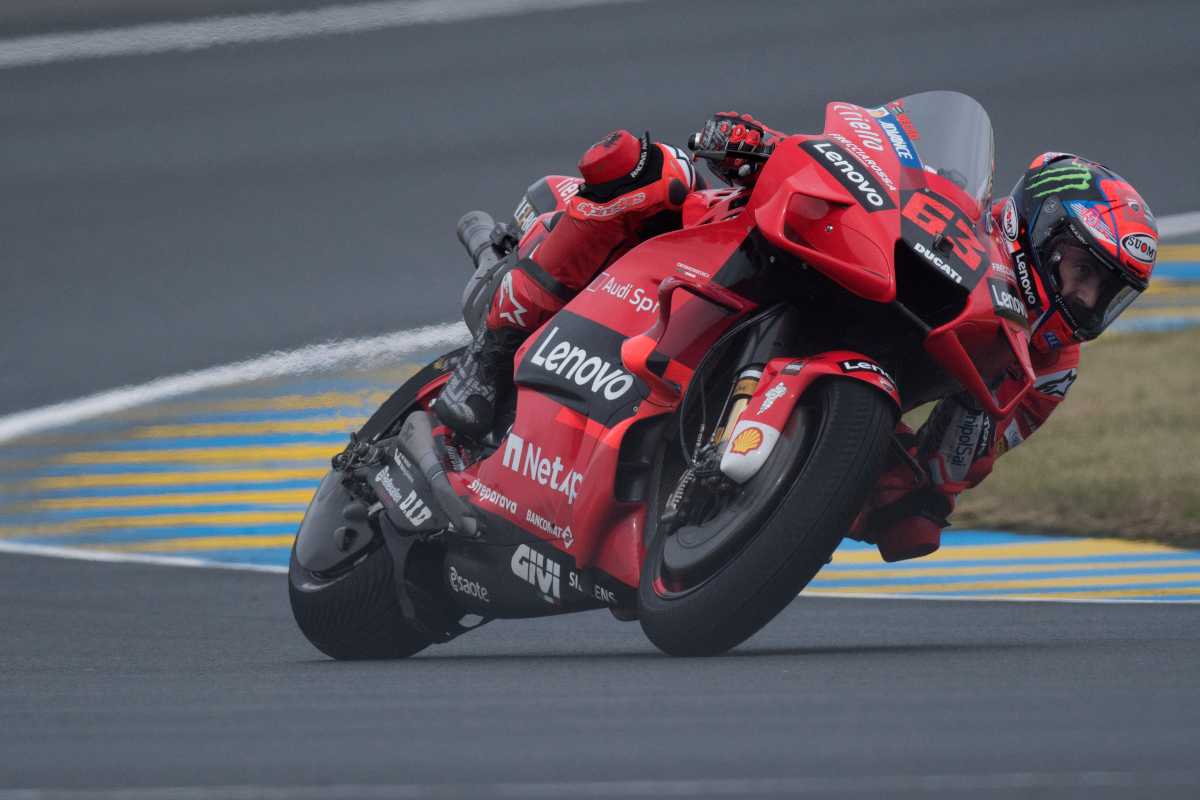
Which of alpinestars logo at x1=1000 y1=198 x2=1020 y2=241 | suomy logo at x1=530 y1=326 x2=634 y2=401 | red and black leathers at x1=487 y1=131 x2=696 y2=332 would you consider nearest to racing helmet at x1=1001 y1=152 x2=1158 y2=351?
alpinestars logo at x1=1000 y1=198 x2=1020 y2=241

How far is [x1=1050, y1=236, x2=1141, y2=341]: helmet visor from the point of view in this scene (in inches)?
198

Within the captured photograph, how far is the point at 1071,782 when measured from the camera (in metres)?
3.04

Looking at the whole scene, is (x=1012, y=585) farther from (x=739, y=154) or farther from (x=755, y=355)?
(x=755, y=355)

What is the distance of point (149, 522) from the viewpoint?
348 inches

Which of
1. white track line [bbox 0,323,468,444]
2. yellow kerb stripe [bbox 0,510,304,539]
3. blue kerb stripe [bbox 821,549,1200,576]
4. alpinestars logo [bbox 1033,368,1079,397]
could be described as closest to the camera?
alpinestars logo [bbox 1033,368,1079,397]

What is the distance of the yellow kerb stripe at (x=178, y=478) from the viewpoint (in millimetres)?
9234

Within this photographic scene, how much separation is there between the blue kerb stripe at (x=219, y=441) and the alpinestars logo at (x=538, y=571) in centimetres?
439

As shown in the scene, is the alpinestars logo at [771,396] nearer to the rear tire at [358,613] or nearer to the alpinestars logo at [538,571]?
the alpinestars logo at [538,571]

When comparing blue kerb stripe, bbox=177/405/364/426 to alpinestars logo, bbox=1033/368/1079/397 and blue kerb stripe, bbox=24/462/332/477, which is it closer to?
blue kerb stripe, bbox=24/462/332/477

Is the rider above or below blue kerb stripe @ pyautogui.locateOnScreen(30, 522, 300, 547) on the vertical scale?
above

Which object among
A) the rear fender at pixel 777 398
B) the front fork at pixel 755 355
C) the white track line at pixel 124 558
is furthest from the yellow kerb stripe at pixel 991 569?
the rear fender at pixel 777 398

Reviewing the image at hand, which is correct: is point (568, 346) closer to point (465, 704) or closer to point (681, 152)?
point (681, 152)

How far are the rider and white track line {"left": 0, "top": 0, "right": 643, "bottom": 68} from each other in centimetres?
990

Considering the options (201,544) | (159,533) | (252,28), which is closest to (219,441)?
(159,533)
